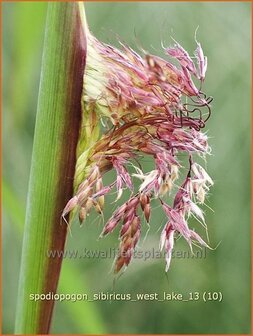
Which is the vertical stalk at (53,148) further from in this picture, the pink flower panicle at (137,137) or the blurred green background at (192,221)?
the blurred green background at (192,221)

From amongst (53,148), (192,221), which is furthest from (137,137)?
(192,221)

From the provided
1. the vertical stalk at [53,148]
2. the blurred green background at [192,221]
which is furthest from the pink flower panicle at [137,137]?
the blurred green background at [192,221]

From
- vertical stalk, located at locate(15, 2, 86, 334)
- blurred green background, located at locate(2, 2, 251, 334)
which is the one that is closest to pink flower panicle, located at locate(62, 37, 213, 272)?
vertical stalk, located at locate(15, 2, 86, 334)

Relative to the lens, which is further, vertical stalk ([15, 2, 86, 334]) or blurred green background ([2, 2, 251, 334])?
blurred green background ([2, 2, 251, 334])

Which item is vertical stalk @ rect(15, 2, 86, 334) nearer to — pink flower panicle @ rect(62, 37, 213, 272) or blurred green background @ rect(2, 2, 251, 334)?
pink flower panicle @ rect(62, 37, 213, 272)
